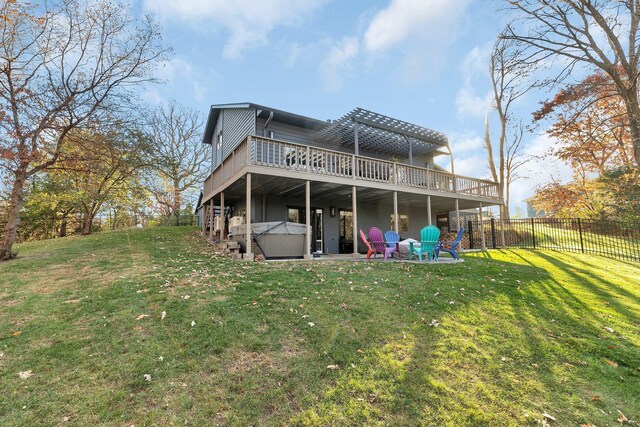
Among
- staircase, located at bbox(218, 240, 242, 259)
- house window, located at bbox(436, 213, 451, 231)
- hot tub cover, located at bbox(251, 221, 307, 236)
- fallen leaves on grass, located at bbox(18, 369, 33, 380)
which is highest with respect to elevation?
house window, located at bbox(436, 213, 451, 231)

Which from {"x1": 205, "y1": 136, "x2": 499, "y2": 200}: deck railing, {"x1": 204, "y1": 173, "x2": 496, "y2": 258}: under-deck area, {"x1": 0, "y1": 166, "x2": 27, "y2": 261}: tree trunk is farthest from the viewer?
{"x1": 204, "y1": 173, "x2": 496, "y2": 258}: under-deck area

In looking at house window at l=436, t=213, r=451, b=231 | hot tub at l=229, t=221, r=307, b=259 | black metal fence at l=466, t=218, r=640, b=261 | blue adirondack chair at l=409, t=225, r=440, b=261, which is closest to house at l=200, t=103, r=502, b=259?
hot tub at l=229, t=221, r=307, b=259

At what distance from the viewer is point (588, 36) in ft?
29.4

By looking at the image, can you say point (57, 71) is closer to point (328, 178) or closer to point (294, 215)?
point (294, 215)

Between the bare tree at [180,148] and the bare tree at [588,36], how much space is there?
2415 centimetres

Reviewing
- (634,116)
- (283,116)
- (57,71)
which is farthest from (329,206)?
(57,71)

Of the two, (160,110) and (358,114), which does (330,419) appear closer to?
(358,114)

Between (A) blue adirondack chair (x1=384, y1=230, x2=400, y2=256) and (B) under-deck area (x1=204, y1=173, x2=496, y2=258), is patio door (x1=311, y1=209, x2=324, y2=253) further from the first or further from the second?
(A) blue adirondack chair (x1=384, y1=230, x2=400, y2=256)

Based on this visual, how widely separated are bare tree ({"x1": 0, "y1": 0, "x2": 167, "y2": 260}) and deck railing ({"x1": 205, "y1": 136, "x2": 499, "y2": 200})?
4862 mm

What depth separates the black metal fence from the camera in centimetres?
1196

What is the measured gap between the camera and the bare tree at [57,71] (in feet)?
28.9

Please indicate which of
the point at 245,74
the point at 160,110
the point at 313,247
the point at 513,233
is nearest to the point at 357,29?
the point at 245,74

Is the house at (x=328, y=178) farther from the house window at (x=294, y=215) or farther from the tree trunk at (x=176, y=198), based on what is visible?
the tree trunk at (x=176, y=198)

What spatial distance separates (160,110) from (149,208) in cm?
919
